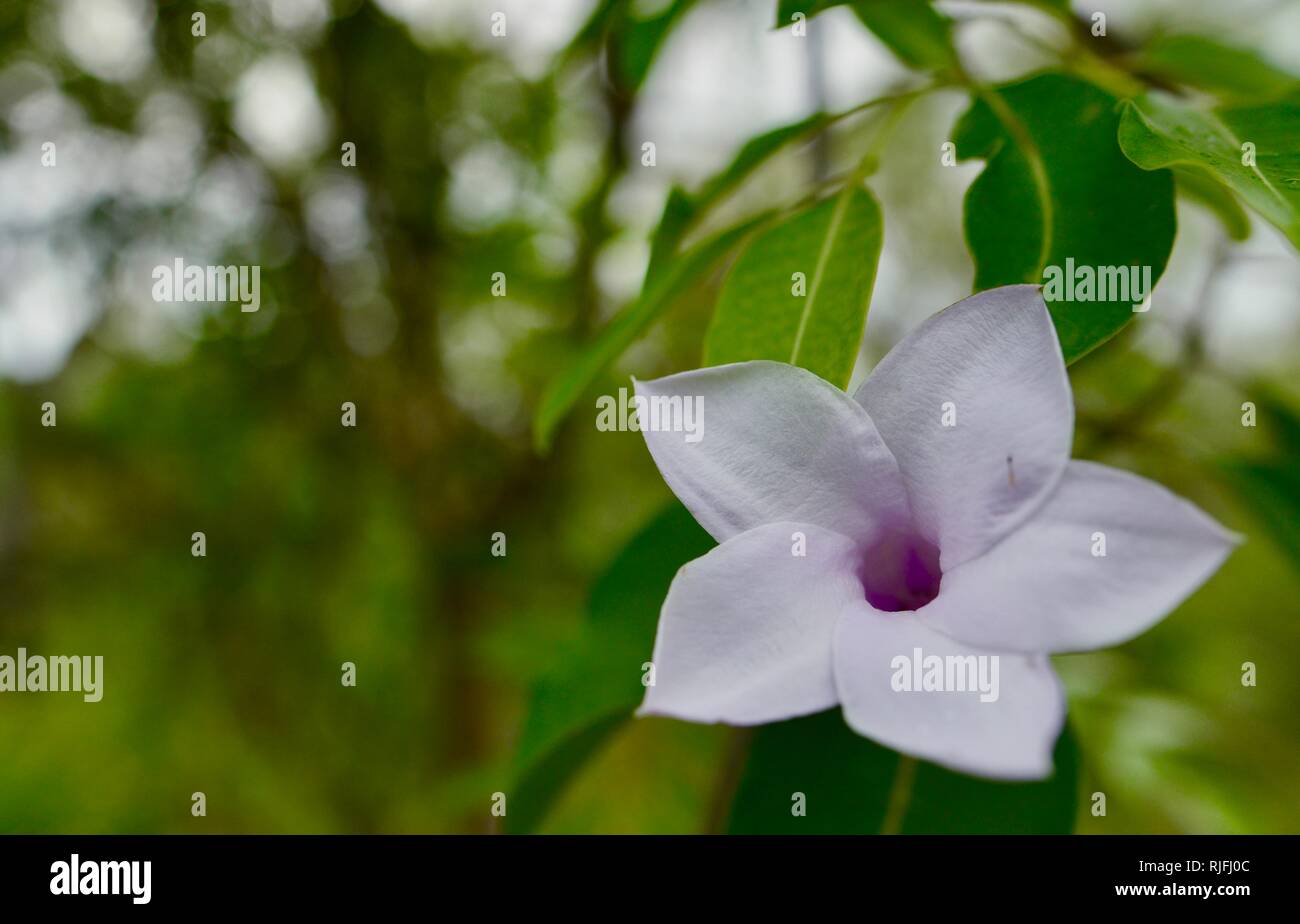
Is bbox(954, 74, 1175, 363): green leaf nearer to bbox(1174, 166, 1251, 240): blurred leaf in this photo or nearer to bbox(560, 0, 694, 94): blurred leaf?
bbox(1174, 166, 1251, 240): blurred leaf

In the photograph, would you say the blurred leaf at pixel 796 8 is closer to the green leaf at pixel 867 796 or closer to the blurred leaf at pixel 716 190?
the blurred leaf at pixel 716 190

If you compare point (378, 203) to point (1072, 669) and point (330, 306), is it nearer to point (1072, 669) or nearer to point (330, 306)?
point (330, 306)

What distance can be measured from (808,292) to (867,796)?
12.4 inches

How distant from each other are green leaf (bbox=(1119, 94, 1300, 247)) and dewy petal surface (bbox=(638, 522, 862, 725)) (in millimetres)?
205

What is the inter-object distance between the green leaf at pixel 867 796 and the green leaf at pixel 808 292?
0.26m

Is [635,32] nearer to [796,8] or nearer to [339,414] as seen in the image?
[796,8]

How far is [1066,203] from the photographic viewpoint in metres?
0.46

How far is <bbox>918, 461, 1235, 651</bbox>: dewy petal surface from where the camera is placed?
303mm

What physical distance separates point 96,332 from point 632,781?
3.78 feet

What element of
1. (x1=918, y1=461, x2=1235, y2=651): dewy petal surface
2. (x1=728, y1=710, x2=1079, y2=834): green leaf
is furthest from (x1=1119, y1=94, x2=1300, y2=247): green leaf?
(x1=728, y1=710, x2=1079, y2=834): green leaf

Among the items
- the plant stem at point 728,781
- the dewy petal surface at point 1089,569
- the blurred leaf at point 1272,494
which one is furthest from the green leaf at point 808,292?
the blurred leaf at point 1272,494

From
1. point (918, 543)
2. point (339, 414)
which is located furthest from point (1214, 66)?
point (339, 414)

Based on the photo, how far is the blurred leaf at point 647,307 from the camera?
55 cm
